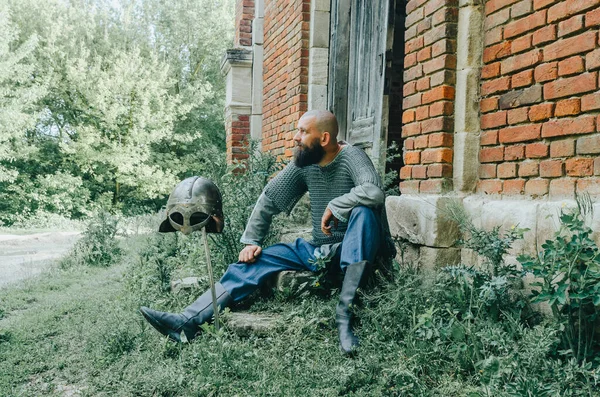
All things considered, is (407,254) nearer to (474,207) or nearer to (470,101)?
(474,207)

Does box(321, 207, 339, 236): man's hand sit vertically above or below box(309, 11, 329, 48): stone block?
below

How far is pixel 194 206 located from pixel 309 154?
2.98ft

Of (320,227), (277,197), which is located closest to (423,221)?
(320,227)

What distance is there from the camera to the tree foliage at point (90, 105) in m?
17.0

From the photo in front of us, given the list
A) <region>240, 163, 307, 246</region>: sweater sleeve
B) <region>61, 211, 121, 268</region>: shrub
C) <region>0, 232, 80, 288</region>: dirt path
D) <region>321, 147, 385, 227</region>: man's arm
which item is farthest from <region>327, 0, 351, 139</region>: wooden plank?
<region>0, 232, 80, 288</region>: dirt path

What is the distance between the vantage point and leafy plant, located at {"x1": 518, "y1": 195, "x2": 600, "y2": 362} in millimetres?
2395

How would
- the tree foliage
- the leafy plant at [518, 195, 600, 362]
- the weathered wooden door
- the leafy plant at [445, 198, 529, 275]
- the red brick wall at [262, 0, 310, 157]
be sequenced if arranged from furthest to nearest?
1. the tree foliage
2. the red brick wall at [262, 0, 310, 157]
3. the weathered wooden door
4. the leafy plant at [445, 198, 529, 275]
5. the leafy plant at [518, 195, 600, 362]

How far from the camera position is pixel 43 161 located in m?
18.1

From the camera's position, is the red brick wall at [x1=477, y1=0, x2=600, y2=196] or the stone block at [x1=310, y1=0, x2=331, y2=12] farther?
the stone block at [x1=310, y1=0, x2=331, y2=12]

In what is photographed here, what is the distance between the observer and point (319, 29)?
636cm

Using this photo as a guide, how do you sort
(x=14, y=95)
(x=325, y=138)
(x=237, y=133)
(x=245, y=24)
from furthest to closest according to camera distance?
(x=14, y=95), (x=245, y=24), (x=237, y=133), (x=325, y=138)

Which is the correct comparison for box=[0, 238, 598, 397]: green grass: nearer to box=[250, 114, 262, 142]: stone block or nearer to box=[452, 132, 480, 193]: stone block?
box=[452, 132, 480, 193]: stone block

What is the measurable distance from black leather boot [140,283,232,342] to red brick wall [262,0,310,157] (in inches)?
135

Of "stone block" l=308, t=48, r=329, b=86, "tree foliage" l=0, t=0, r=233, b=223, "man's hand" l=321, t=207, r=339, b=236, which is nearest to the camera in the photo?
Result: "man's hand" l=321, t=207, r=339, b=236
